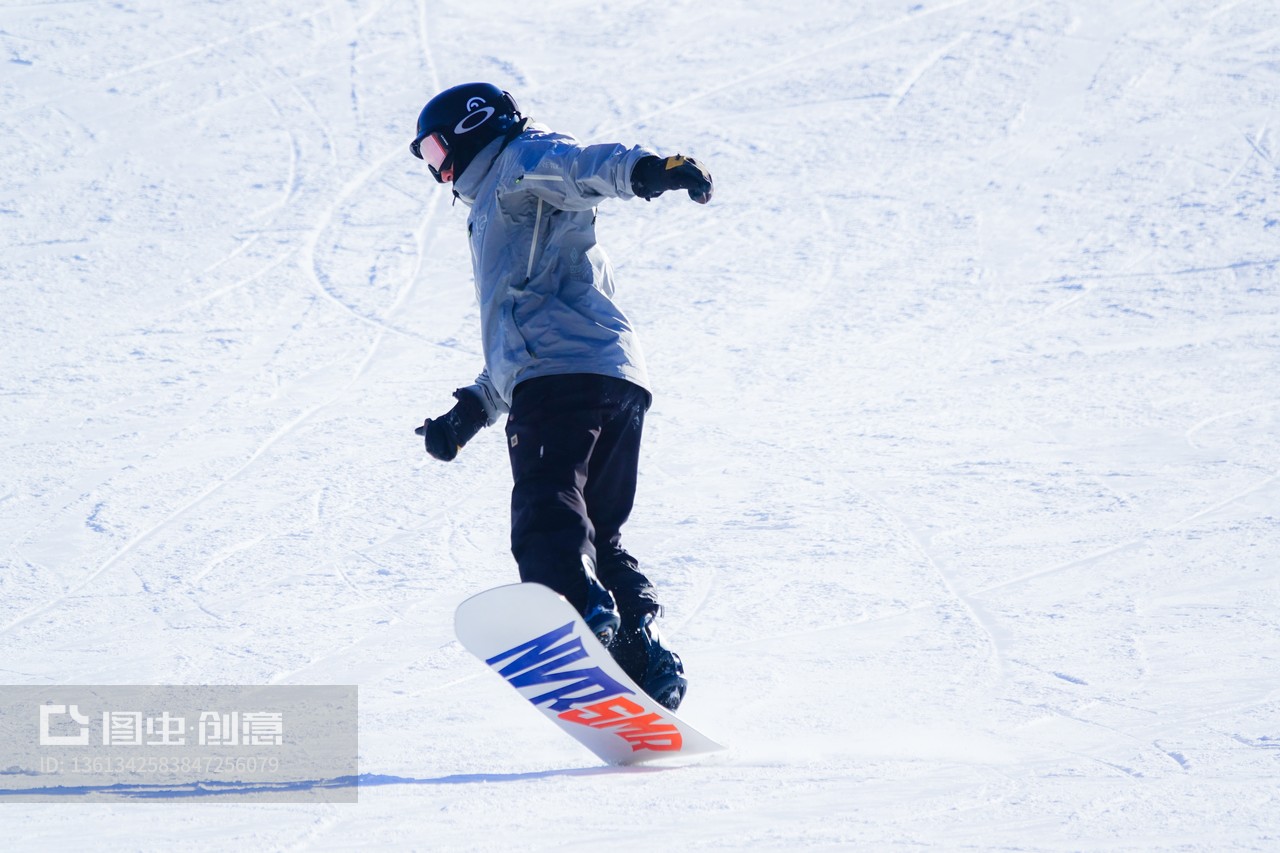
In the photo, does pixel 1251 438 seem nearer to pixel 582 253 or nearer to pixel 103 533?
pixel 582 253

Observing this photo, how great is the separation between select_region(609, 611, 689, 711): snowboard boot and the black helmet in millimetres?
1317

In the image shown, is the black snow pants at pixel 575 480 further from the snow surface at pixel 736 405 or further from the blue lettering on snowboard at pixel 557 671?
the snow surface at pixel 736 405

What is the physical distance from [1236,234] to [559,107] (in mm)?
5024

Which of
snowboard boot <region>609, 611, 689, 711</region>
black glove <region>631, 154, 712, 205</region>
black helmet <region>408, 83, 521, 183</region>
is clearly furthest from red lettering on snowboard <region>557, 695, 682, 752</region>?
black helmet <region>408, 83, 521, 183</region>

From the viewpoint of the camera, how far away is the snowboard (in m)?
3.32

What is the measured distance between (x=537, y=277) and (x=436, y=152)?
1.54ft

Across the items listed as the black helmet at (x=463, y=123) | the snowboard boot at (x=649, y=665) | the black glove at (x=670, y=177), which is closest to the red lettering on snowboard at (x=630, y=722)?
the snowboard boot at (x=649, y=665)

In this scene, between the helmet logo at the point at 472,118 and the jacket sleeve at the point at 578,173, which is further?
the helmet logo at the point at 472,118

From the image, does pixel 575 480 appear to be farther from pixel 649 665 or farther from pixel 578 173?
pixel 578 173

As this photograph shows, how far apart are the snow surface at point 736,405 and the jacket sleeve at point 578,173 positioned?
1391 mm

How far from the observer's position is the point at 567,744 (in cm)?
375

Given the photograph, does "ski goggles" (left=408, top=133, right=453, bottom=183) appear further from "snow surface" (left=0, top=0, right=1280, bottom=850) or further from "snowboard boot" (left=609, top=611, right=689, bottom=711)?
"snow surface" (left=0, top=0, right=1280, bottom=850)

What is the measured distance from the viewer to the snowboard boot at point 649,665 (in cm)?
362

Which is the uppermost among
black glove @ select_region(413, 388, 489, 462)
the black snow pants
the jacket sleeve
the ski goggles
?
the ski goggles
